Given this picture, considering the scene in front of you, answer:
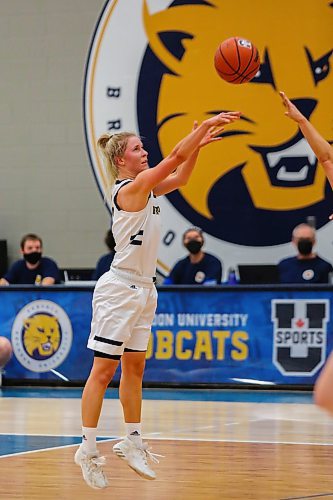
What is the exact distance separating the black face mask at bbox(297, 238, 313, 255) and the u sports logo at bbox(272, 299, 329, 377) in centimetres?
90

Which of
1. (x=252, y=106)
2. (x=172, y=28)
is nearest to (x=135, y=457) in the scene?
(x=252, y=106)

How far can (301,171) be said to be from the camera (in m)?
13.7

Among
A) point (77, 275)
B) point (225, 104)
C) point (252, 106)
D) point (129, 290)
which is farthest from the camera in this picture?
point (225, 104)

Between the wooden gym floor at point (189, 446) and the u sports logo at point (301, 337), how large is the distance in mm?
330

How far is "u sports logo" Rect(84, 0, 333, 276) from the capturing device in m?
13.6

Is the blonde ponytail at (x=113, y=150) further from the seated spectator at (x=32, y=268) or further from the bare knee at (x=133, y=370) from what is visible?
the seated spectator at (x=32, y=268)

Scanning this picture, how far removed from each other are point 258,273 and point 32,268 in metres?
2.93

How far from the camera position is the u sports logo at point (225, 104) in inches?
537

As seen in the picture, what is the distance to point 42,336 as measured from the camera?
11.6 metres

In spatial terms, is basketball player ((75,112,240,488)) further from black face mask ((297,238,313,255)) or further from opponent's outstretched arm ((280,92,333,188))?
black face mask ((297,238,313,255))

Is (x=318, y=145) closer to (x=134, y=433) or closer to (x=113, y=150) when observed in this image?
(x=113, y=150)

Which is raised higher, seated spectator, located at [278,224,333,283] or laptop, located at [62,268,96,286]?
seated spectator, located at [278,224,333,283]

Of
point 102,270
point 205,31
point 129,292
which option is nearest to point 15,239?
point 102,270

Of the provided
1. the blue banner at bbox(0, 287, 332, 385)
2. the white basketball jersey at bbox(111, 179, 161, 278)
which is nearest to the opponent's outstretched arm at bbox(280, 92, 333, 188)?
the white basketball jersey at bbox(111, 179, 161, 278)
